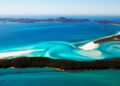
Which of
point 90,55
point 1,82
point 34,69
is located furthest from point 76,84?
point 90,55

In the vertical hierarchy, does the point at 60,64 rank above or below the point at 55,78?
above

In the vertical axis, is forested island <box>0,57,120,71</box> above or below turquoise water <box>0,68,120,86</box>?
above

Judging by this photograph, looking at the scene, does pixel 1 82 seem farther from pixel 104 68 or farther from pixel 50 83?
pixel 104 68

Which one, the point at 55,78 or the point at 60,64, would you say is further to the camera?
the point at 60,64

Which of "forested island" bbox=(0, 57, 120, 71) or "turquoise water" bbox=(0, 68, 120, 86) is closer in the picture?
"turquoise water" bbox=(0, 68, 120, 86)
